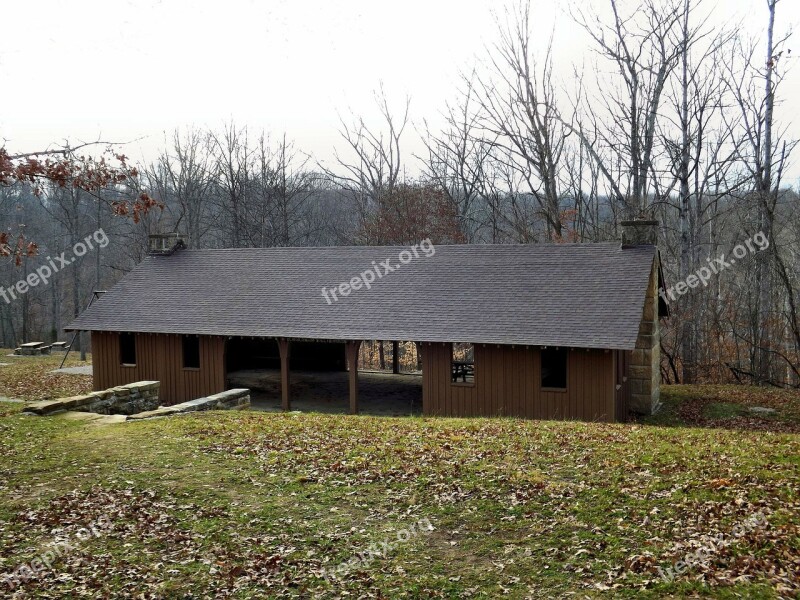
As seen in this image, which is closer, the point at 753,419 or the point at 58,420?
the point at 58,420

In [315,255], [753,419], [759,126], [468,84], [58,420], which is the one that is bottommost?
[753,419]

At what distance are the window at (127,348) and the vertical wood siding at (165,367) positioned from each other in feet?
0.47

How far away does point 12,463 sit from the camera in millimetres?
9898

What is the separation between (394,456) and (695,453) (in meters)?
4.40

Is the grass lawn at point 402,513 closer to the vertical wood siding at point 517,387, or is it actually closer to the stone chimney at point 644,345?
the vertical wood siding at point 517,387

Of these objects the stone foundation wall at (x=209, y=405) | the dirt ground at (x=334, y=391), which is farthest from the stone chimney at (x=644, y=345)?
the stone foundation wall at (x=209, y=405)

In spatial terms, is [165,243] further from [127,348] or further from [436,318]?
[436,318]

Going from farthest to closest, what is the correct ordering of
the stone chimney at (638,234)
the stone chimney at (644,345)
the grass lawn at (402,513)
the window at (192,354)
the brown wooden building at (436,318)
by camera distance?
the window at (192,354) < the stone chimney at (638,234) < the stone chimney at (644,345) < the brown wooden building at (436,318) < the grass lawn at (402,513)

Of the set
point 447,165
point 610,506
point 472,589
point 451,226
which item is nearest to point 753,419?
point 610,506

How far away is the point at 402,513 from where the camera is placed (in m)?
8.00

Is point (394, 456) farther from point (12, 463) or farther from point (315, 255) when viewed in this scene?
point (315, 255)

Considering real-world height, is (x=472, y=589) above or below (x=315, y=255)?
below

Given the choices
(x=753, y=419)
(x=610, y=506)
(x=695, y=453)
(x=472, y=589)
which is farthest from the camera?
(x=753, y=419)

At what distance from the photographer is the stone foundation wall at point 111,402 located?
1382 centimetres
